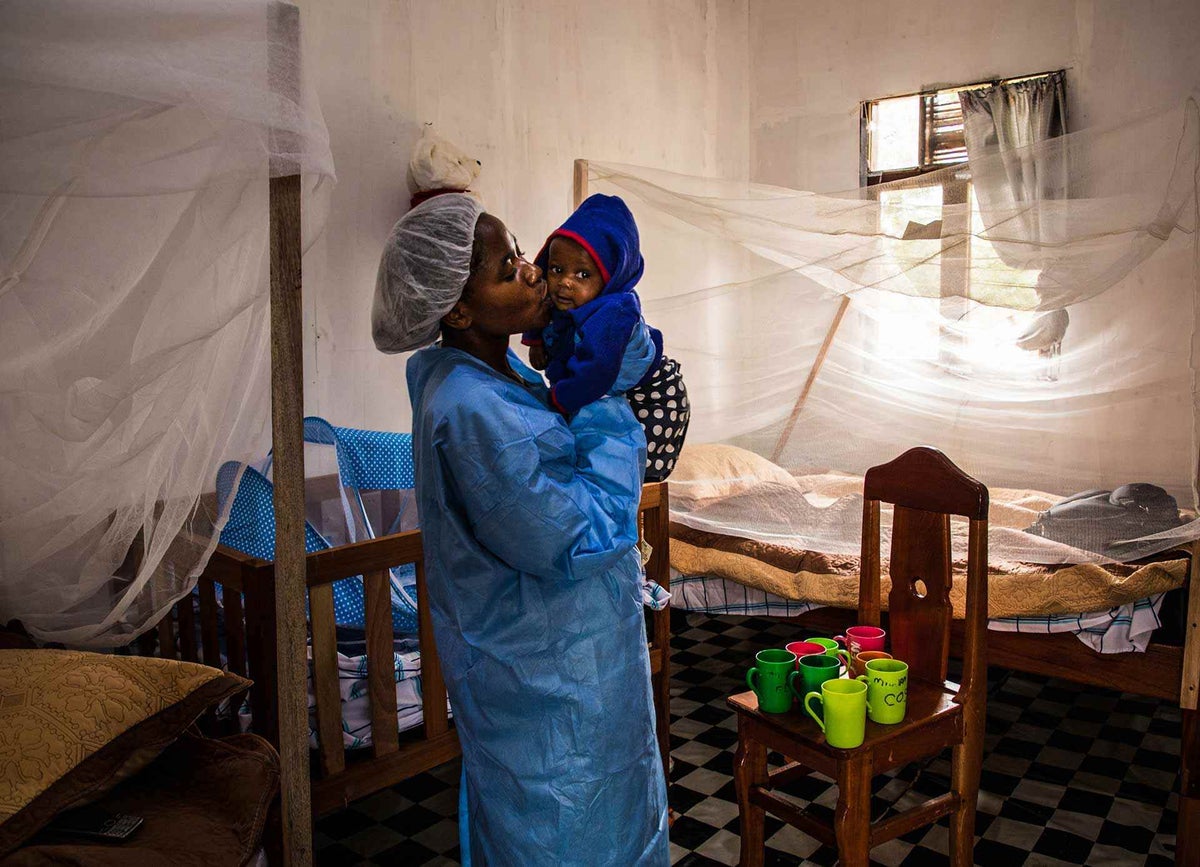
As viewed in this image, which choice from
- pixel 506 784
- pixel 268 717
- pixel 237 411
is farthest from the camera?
pixel 268 717

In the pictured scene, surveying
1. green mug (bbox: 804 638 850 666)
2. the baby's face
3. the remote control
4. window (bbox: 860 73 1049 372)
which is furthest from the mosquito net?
the remote control

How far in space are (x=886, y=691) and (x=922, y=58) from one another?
13.4ft

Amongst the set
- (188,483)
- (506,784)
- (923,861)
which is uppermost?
(188,483)

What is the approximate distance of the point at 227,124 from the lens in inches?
53.4

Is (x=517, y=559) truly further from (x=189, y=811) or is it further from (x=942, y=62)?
(x=942, y=62)

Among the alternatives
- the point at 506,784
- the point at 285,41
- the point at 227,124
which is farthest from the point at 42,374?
the point at 506,784

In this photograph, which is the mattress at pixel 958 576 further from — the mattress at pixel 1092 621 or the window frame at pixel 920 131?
the window frame at pixel 920 131

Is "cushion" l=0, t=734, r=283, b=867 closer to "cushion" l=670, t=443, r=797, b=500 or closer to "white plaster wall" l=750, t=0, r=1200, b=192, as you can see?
"cushion" l=670, t=443, r=797, b=500

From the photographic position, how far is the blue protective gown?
124 cm

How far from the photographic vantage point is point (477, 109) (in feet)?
12.3

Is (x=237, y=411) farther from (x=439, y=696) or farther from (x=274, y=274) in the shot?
(x=439, y=696)

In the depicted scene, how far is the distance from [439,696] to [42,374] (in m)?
1.08

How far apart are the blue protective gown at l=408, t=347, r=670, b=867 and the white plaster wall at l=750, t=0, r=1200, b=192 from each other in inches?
161

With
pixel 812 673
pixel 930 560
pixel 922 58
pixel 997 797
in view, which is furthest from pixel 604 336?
pixel 922 58
